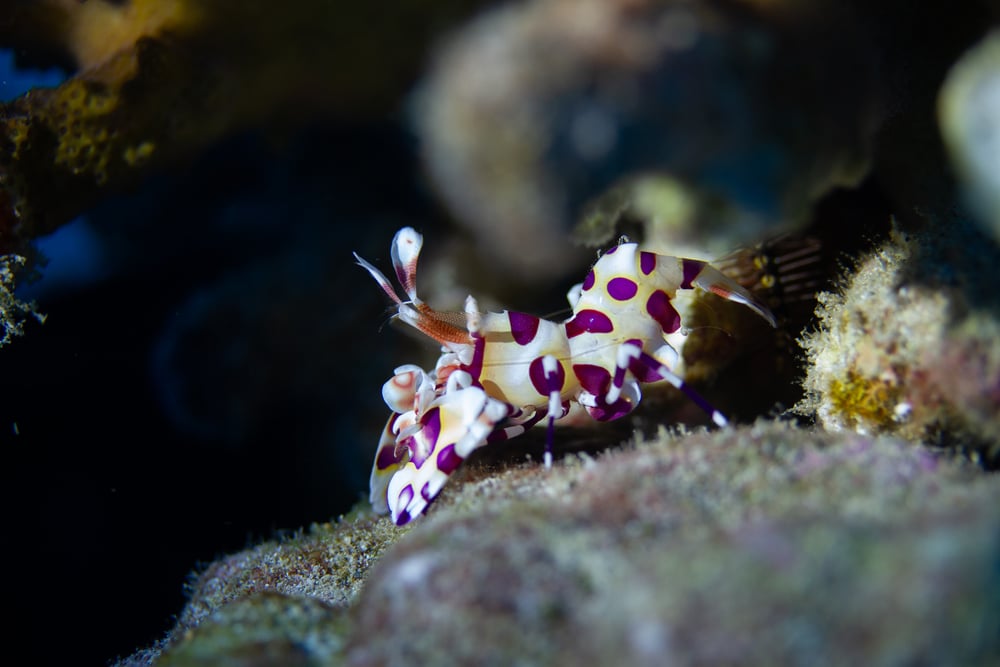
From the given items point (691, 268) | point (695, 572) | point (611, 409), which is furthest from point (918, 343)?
point (695, 572)

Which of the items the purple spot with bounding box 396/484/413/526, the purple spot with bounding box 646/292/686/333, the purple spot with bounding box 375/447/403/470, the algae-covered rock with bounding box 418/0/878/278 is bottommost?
the purple spot with bounding box 396/484/413/526

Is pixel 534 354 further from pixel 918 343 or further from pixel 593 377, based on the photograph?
pixel 918 343

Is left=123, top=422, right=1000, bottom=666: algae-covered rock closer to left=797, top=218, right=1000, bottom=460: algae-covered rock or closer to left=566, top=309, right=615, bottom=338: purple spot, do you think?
left=797, top=218, right=1000, bottom=460: algae-covered rock

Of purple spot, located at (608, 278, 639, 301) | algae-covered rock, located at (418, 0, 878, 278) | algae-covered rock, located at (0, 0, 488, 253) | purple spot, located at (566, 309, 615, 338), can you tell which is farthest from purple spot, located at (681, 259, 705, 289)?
algae-covered rock, located at (0, 0, 488, 253)

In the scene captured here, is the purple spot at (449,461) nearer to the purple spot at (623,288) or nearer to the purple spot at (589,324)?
the purple spot at (589,324)

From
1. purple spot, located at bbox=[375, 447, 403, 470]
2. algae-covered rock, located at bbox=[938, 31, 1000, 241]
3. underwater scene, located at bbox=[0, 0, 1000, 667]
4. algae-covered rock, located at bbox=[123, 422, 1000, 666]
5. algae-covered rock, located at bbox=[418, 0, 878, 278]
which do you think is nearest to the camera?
algae-covered rock, located at bbox=[123, 422, 1000, 666]

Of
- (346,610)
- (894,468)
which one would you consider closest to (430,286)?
(346,610)

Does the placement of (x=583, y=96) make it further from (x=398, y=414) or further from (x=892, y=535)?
(x=398, y=414)

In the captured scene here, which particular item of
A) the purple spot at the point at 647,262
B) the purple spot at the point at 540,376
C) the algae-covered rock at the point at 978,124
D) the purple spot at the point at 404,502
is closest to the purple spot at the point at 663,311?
the purple spot at the point at 647,262
